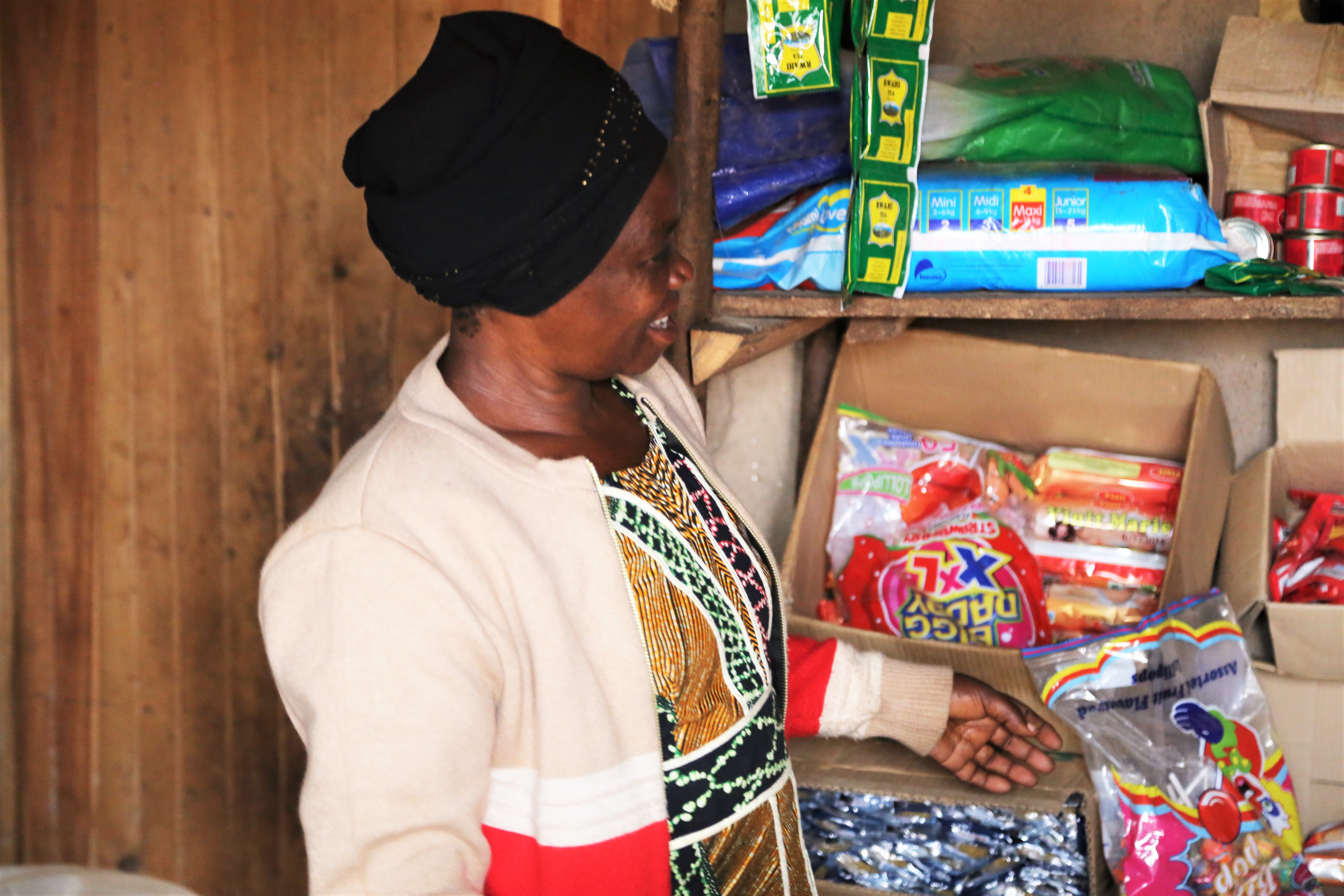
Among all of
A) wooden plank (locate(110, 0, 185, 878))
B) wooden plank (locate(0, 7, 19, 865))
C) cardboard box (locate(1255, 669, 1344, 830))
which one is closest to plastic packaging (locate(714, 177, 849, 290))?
cardboard box (locate(1255, 669, 1344, 830))

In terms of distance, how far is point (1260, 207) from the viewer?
1717 millimetres

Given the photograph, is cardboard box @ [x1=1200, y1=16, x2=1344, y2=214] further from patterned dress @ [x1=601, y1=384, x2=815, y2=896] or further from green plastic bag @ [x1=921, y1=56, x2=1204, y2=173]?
patterned dress @ [x1=601, y1=384, x2=815, y2=896]

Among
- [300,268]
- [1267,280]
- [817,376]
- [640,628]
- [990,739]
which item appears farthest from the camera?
[817,376]

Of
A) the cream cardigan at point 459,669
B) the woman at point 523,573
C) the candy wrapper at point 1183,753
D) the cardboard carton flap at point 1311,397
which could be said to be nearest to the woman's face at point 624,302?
the woman at point 523,573

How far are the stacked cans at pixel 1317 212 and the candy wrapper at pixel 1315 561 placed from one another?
379mm

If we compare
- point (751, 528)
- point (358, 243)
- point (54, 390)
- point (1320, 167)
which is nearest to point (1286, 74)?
point (1320, 167)

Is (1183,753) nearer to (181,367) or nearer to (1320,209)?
(1320,209)

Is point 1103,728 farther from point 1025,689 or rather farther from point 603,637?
point 603,637

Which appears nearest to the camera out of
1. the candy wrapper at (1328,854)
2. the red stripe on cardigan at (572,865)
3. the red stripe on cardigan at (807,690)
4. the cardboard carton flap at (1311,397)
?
the red stripe on cardigan at (572,865)

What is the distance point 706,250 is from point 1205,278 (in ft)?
2.37

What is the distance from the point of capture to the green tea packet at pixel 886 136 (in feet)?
5.18

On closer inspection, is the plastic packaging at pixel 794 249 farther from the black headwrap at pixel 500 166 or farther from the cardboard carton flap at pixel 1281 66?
the black headwrap at pixel 500 166

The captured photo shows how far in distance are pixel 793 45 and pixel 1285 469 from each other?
1.12m

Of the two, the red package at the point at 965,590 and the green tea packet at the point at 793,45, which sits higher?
the green tea packet at the point at 793,45
